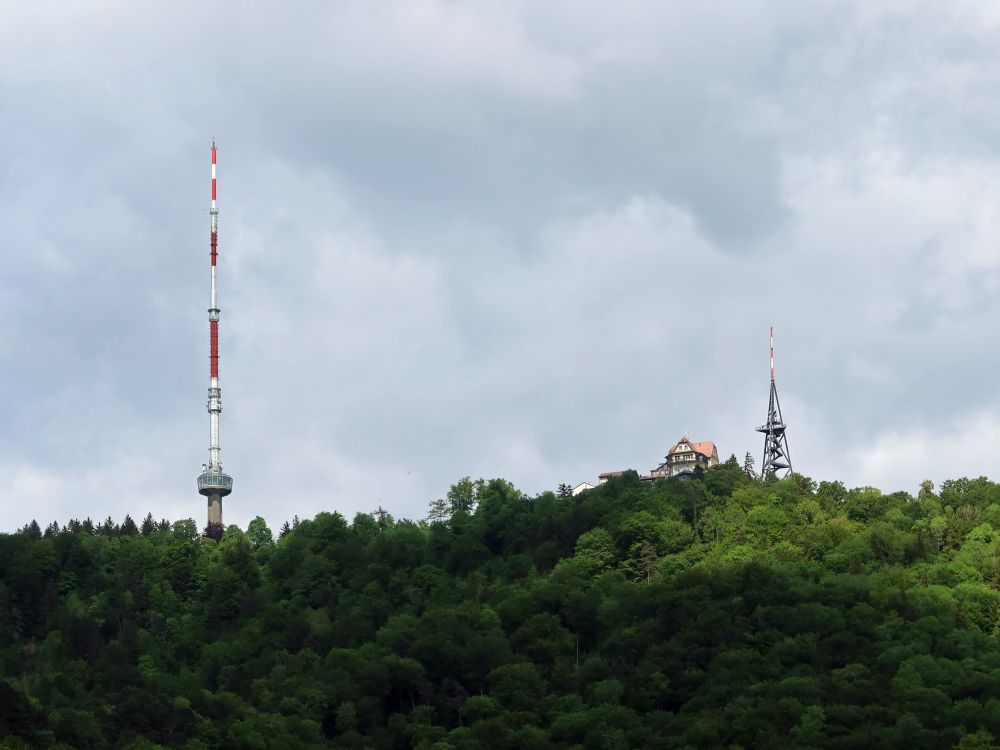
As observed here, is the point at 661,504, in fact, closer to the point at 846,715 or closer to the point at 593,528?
the point at 593,528

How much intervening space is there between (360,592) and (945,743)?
53084 millimetres

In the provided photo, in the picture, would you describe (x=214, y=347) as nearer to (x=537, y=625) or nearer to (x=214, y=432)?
(x=214, y=432)

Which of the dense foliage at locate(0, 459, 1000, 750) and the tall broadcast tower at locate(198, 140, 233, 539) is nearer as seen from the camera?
the dense foliage at locate(0, 459, 1000, 750)

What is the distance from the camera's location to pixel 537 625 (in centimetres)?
13200

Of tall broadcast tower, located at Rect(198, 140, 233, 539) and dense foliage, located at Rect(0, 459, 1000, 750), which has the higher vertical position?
tall broadcast tower, located at Rect(198, 140, 233, 539)

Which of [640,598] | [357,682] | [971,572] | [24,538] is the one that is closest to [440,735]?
[357,682]

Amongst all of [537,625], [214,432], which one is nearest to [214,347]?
[214,432]

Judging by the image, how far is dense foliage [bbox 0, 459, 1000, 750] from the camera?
380 feet

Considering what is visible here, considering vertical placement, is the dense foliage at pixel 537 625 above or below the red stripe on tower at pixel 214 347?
below

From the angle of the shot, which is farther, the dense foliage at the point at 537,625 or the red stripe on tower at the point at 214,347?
A: the red stripe on tower at the point at 214,347

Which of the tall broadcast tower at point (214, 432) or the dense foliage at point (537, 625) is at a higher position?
the tall broadcast tower at point (214, 432)

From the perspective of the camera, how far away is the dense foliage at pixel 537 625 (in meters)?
116

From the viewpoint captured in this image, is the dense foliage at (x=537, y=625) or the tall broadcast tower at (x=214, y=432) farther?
the tall broadcast tower at (x=214, y=432)

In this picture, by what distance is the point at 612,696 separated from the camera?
A: 121 meters
